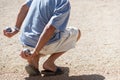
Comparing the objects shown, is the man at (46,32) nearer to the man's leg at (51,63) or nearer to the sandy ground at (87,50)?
the man's leg at (51,63)

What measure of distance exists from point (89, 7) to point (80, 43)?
2.42 m

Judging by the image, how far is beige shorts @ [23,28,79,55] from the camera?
14.1 ft

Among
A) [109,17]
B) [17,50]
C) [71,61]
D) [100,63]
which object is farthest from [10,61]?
[109,17]

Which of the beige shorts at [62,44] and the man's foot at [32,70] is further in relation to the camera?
the man's foot at [32,70]

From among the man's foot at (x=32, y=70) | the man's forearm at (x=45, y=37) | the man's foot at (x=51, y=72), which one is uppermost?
the man's forearm at (x=45, y=37)

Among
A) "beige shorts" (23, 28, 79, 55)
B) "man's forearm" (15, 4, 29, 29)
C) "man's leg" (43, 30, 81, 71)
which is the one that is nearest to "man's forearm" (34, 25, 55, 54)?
"beige shorts" (23, 28, 79, 55)

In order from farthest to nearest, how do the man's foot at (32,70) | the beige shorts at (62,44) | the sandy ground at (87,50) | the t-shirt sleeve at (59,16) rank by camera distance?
the sandy ground at (87,50) → the man's foot at (32,70) → the beige shorts at (62,44) → the t-shirt sleeve at (59,16)

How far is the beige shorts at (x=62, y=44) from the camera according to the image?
4.29 meters

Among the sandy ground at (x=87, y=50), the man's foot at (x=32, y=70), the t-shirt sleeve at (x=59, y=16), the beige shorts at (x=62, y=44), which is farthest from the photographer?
the sandy ground at (x=87, y=50)

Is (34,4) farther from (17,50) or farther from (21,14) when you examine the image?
(17,50)

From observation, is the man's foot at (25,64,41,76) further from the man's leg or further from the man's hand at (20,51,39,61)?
the man's hand at (20,51,39,61)

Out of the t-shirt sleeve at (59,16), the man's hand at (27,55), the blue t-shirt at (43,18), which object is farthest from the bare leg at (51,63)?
the t-shirt sleeve at (59,16)

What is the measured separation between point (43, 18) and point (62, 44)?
0.38m

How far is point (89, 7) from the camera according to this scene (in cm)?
793
